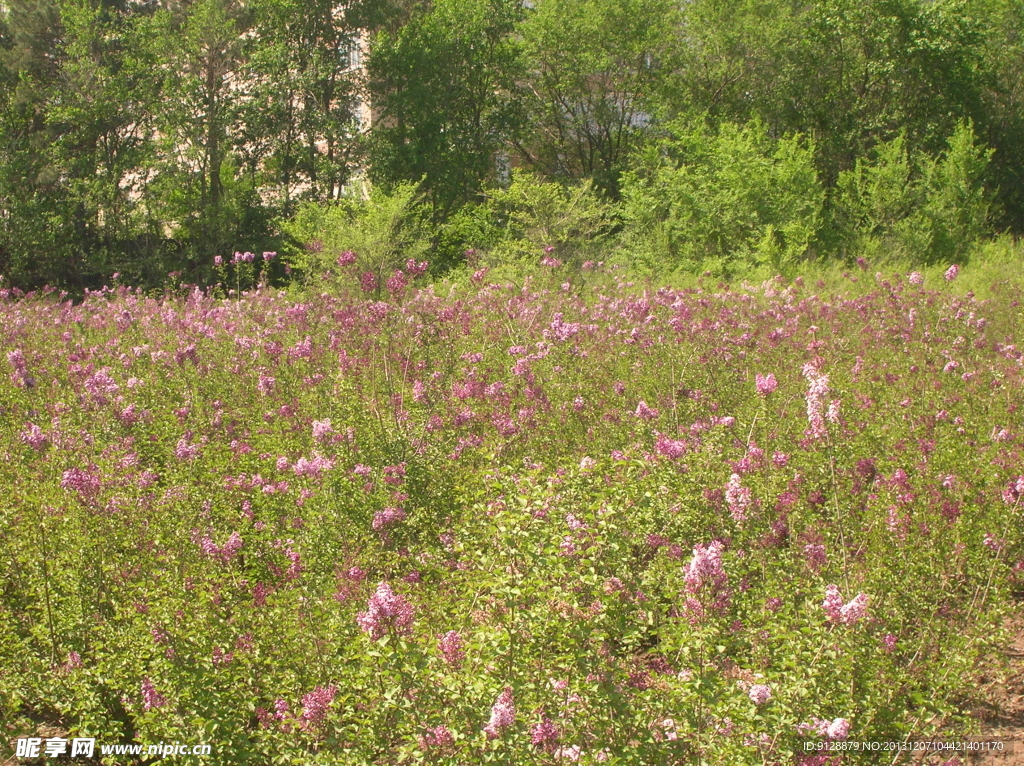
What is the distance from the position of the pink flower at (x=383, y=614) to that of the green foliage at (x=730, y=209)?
1697cm

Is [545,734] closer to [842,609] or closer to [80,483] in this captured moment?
[842,609]

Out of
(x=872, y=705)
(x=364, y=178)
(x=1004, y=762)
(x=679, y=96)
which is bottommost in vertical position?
(x=1004, y=762)

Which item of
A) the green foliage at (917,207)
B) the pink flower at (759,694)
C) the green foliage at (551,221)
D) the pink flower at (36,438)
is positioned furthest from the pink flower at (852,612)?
the green foliage at (917,207)

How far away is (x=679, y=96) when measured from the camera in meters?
30.0

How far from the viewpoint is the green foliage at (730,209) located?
20.4 m

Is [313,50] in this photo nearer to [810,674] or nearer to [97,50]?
[97,50]

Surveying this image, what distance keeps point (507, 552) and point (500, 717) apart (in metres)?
0.68

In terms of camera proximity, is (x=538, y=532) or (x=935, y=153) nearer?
(x=538, y=532)

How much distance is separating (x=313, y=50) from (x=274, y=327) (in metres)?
21.9

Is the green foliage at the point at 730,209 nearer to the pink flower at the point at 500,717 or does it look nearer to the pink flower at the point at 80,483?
the pink flower at the point at 80,483

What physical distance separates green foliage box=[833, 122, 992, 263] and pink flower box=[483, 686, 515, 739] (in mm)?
19734

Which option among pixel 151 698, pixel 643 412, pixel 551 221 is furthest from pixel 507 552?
pixel 551 221

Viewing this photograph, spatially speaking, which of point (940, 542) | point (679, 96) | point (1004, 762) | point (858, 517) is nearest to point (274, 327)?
point (858, 517)

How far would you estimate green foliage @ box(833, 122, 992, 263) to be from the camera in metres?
21.0
